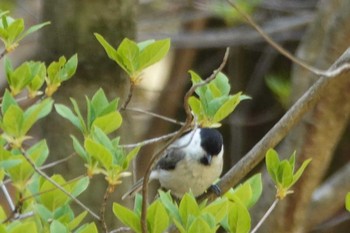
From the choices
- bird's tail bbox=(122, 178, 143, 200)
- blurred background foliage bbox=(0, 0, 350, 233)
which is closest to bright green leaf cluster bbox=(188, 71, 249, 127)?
bird's tail bbox=(122, 178, 143, 200)

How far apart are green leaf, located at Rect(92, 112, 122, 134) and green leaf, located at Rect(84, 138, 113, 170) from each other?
14cm

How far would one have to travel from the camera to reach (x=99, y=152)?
173cm

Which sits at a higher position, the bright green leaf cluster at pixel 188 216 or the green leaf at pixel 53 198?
the bright green leaf cluster at pixel 188 216

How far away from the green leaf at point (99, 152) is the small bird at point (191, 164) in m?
1.42

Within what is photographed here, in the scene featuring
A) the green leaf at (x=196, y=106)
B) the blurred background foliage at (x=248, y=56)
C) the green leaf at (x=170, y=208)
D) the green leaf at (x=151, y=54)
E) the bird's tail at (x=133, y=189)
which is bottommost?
the blurred background foliage at (x=248, y=56)

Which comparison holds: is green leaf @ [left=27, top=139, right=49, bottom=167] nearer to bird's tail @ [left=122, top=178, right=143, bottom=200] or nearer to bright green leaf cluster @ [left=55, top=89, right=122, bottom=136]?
bright green leaf cluster @ [left=55, top=89, right=122, bottom=136]

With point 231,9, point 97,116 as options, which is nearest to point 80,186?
point 97,116

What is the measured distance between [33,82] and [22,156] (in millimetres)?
217

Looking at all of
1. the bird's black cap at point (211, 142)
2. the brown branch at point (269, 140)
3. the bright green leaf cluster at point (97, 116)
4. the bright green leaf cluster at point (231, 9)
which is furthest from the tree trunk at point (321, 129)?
the bright green leaf cluster at point (97, 116)

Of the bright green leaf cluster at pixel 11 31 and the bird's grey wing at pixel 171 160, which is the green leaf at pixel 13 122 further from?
the bird's grey wing at pixel 171 160

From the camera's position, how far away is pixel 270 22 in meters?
5.06

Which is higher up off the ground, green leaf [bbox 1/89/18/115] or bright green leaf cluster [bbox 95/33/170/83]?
bright green leaf cluster [bbox 95/33/170/83]

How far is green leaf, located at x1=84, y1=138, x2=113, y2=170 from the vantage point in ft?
5.61

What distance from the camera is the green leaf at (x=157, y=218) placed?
167cm
